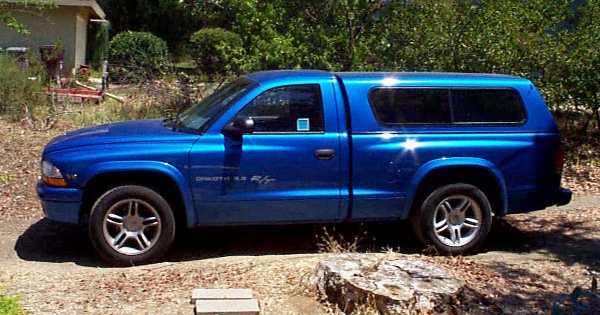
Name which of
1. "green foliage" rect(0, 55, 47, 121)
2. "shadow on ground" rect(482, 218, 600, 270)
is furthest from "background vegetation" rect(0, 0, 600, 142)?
"shadow on ground" rect(482, 218, 600, 270)

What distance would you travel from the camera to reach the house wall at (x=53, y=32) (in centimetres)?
1989

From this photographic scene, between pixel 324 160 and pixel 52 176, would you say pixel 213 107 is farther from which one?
pixel 52 176

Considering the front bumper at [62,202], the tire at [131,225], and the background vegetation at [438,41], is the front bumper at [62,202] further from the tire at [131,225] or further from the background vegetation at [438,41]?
the background vegetation at [438,41]

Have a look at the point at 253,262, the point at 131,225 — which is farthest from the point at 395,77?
the point at 131,225

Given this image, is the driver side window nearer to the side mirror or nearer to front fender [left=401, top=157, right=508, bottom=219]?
Result: the side mirror

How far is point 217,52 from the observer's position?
13945mm

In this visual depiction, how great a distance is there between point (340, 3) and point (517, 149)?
477cm

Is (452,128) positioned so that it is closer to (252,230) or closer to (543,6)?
(252,230)

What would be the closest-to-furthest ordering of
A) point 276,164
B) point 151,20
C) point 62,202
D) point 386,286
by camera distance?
1. point 386,286
2. point 62,202
3. point 276,164
4. point 151,20

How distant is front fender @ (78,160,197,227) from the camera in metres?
6.59

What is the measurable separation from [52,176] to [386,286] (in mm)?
3060

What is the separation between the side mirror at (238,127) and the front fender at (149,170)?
0.56 metres

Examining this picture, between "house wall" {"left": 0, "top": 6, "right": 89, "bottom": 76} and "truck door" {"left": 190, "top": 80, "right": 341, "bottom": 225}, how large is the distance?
47.6 ft

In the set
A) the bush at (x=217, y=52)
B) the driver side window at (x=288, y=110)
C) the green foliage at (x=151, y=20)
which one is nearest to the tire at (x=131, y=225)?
the driver side window at (x=288, y=110)
